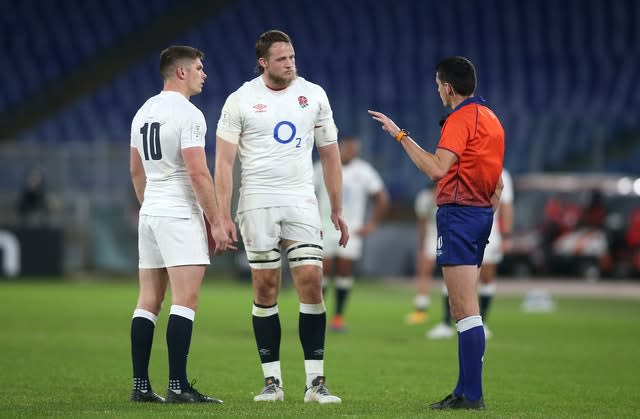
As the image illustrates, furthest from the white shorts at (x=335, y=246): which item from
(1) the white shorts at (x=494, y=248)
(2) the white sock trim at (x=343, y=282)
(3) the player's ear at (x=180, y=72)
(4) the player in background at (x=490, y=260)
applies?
(3) the player's ear at (x=180, y=72)

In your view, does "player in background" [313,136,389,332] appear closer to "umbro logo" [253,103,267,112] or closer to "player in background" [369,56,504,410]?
"umbro logo" [253,103,267,112]

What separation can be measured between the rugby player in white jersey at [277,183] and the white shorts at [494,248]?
6321mm

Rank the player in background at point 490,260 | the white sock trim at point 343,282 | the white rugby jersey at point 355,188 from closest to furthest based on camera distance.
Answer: the player in background at point 490,260 → the white sock trim at point 343,282 → the white rugby jersey at point 355,188

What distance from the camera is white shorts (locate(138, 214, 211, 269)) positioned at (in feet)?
23.7

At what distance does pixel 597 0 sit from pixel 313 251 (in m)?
27.1

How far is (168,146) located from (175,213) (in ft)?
1.44

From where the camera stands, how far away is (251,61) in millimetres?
31828

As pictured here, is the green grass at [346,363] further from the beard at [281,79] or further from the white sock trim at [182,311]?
the beard at [281,79]

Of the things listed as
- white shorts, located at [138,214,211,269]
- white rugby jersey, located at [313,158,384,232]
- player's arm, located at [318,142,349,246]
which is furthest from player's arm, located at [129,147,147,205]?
white rugby jersey, located at [313,158,384,232]

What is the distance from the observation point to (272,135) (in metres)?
7.49

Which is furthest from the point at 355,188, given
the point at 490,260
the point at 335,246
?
the point at 490,260

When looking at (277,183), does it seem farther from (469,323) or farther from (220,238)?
(469,323)

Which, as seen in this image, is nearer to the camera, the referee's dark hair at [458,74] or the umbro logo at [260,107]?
the referee's dark hair at [458,74]

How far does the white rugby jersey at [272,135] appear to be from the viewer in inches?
294
